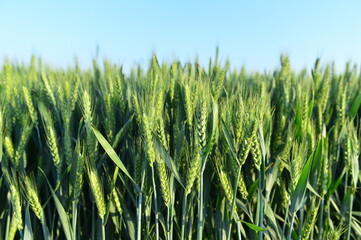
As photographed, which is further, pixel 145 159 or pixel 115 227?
pixel 115 227

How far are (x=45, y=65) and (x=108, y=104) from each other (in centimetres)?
193

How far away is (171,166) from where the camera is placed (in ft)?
4.28

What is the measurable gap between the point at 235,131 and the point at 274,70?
197 cm

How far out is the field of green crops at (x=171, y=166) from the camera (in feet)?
4.32

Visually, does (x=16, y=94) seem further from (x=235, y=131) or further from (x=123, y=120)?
(x=235, y=131)

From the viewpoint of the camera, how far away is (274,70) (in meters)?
3.10

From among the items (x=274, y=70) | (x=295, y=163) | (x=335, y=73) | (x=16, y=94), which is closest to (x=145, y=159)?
(x=295, y=163)

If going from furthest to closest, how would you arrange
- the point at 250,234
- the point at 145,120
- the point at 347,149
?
the point at 347,149 < the point at 250,234 < the point at 145,120

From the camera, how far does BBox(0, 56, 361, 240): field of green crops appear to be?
132 cm

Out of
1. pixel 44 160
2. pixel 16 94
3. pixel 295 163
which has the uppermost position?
pixel 16 94

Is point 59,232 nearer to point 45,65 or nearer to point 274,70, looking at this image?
point 45,65

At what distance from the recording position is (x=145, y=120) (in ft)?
4.15

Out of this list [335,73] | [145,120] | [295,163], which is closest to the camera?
[145,120]

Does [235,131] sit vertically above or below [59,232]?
above
